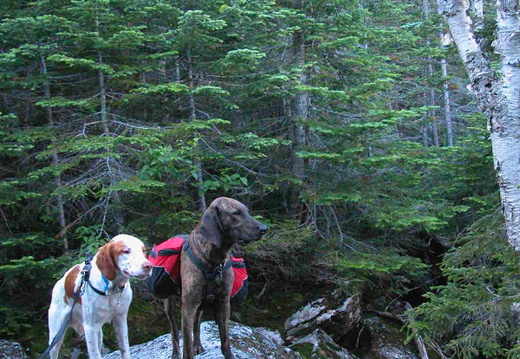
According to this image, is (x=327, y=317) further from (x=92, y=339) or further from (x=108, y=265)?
(x=108, y=265)

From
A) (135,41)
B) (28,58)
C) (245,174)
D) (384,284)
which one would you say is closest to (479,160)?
(384,284)

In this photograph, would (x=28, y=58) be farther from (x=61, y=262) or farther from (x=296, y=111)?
(x=296, y=111)

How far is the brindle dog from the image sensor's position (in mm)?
4332

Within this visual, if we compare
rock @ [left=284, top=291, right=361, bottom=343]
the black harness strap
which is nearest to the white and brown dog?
the black harness strap

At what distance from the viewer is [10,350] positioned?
761cm

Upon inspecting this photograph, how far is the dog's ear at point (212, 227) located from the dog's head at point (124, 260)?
54 cm

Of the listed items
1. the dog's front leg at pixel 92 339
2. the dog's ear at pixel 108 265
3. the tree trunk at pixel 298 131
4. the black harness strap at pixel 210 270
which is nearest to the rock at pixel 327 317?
the tree trunk at pixel 298 131

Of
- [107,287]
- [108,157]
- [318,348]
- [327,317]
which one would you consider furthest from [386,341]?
[107,287]

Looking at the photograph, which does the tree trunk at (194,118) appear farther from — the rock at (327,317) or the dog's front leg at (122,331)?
the dog's front leg at (122,331)

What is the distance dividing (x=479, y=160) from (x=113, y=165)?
26.3 ft

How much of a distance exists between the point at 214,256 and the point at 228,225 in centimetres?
30

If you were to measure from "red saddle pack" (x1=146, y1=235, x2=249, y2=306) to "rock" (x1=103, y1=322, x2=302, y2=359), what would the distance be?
0.84 metres

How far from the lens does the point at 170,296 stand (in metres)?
5.09

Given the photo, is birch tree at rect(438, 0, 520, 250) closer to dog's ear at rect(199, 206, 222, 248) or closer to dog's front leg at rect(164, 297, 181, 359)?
dog's ear at rect(199, 206, 222, 248)
